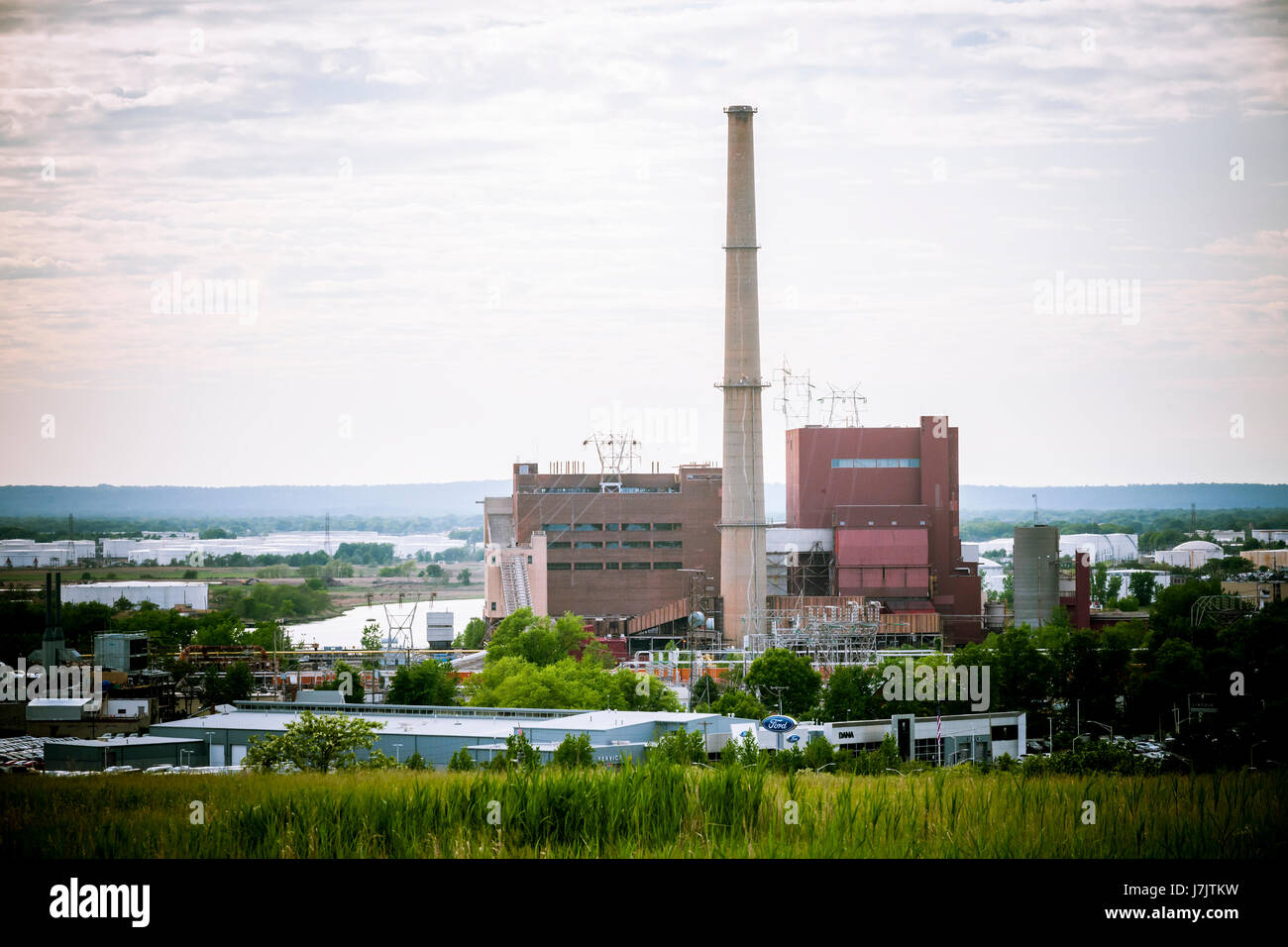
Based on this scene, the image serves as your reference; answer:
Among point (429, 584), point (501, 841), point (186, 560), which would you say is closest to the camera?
point (501, 841)

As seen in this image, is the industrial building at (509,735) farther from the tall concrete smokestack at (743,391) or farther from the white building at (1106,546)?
the white building at (1106,546)

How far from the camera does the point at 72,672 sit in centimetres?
4616

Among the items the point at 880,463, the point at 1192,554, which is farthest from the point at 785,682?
the point at 1192,554

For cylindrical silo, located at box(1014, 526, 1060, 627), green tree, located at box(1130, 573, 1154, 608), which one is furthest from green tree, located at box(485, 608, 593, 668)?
green tree, located at box(1130, 573, 1154, 608)

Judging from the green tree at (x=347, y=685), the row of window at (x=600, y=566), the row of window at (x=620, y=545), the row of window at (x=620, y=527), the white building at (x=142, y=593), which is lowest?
the green tree at (x=347, y=685)

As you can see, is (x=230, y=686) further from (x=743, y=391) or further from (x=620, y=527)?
(x=620, y=527)

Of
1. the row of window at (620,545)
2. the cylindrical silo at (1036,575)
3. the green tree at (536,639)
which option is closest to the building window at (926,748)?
the green tree at (536,639)

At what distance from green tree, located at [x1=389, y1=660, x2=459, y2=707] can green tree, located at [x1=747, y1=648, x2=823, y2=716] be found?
36.9ft

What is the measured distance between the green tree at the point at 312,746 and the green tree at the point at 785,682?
23.3 meters

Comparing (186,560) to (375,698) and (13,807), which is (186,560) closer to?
(375,698)

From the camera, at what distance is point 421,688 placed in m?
47.9

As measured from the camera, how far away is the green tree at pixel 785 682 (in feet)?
156

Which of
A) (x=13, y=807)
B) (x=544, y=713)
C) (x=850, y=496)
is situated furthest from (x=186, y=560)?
(x=13, y=807)
